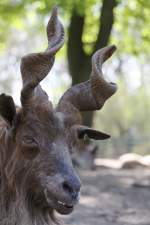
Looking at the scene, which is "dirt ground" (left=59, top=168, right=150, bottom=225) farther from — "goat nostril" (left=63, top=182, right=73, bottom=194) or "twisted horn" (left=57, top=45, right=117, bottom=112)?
"goat nostril" (left=63, top=182, right=73, bottom=194)

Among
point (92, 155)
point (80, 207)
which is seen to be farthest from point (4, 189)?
A: point (92, 155)

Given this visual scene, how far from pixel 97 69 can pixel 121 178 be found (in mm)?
12225

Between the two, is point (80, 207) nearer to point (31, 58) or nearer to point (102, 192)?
point (102, 192)

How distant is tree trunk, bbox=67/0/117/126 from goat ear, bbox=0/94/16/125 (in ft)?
48.7

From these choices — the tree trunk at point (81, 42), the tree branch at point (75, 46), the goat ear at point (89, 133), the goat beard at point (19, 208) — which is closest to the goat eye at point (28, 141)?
the goat beard at point (19, 208)

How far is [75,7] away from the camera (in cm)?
2152

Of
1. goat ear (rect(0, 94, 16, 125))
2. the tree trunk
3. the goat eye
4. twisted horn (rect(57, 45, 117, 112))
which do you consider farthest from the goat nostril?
the tree trunk

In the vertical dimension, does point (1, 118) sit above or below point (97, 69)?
below

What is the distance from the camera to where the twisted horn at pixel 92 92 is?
7051mm

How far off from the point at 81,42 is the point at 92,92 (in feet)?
52.1

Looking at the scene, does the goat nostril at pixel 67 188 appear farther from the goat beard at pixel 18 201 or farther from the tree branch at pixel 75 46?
the tree branch at pixel 75 46

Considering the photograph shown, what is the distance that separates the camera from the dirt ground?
12.2m

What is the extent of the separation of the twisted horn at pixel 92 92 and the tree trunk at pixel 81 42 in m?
14.2

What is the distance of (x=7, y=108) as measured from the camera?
6469mm
